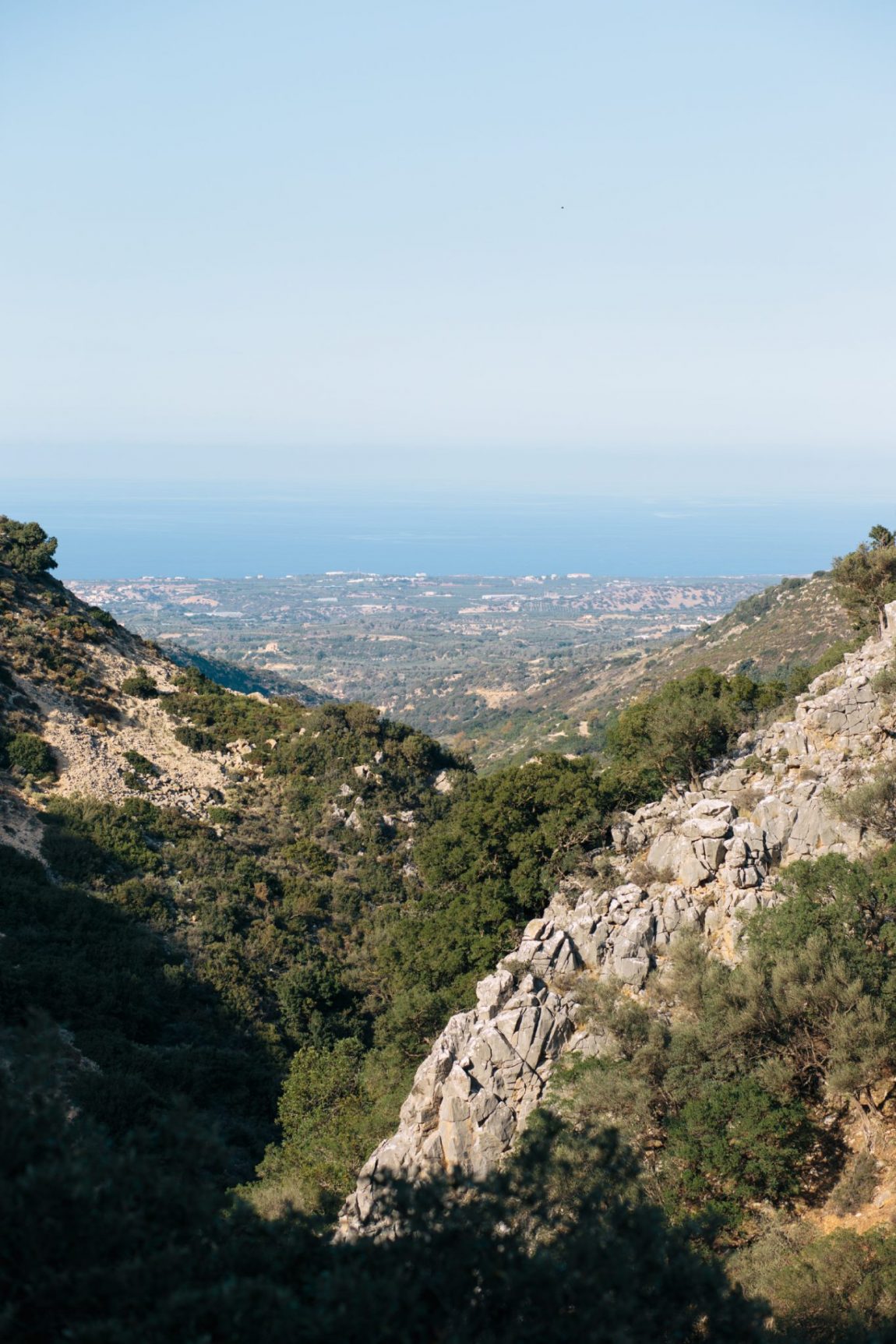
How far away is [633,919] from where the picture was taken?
1717 cm

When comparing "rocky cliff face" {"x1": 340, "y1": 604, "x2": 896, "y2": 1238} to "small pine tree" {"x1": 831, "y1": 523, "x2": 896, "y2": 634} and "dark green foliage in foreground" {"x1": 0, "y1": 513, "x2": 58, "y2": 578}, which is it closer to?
"small pine tree" {"x1": 831, "y1": 523, "x2": 896, "y2": 634}

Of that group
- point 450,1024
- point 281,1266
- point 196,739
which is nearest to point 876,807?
point 450,1024

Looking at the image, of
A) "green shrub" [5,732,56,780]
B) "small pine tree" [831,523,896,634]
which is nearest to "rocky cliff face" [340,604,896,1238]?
"small pine tree" [831,523,896,634]

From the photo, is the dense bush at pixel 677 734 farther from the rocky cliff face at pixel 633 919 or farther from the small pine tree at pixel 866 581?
the small pine tree at pixel 866 581

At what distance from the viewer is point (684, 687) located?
27.8 meters

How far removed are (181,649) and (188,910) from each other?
250 feet

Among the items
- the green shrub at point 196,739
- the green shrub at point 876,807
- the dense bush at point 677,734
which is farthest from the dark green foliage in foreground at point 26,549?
the green shrub at point 876,807

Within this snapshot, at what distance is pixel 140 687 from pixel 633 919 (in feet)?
93.1

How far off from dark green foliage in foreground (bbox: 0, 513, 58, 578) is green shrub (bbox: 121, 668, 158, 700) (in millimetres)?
9940

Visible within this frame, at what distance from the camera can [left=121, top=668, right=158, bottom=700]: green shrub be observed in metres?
39.0

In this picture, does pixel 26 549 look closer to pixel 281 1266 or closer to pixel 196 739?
pixel 196 739

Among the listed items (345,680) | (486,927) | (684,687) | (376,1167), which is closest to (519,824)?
(486,927)

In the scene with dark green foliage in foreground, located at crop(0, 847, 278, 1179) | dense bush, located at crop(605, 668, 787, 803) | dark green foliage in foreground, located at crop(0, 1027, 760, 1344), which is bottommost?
dark green foliage in foreground, located at crop(0, 847, 278, 1179)

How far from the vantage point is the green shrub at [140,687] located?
38969 millimetres
